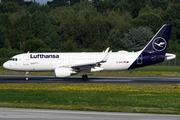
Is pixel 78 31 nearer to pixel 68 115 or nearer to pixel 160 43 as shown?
pixel 160 43

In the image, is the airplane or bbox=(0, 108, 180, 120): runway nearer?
bbox=(0, 108, 180, 120): runway

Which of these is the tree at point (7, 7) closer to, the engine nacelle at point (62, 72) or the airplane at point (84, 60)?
the airplane at point (84, 60)

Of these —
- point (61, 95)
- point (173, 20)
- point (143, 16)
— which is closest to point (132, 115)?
point (61, 95)

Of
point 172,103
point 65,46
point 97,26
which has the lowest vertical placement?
point 172,103

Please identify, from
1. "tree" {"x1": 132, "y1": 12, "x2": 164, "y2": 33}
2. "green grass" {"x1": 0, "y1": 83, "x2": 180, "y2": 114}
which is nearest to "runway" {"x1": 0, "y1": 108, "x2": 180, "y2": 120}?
"green grass" {"x1": 0, "y1": 83, "x2": 180, "y2": 114}

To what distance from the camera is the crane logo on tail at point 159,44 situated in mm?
42906

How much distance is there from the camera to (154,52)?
42781 millimetres

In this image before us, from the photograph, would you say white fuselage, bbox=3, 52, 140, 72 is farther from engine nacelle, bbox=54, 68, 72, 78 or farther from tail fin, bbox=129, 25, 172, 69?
engine nacelle, bbox=54, 68, 72, 78

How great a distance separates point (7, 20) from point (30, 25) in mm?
10321

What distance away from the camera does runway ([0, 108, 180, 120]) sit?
16.5 meters

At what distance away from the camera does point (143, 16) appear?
127875 mm

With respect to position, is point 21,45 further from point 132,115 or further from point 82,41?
point 132,115

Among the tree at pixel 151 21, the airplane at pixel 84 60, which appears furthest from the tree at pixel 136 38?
the airplane at pixel 84 60

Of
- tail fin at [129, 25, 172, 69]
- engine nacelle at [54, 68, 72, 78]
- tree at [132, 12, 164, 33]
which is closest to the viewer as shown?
engine nacelle at [54, 68, 72, 78]
